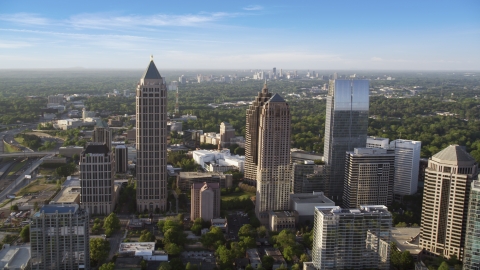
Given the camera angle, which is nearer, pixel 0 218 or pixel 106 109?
pixel 0 218

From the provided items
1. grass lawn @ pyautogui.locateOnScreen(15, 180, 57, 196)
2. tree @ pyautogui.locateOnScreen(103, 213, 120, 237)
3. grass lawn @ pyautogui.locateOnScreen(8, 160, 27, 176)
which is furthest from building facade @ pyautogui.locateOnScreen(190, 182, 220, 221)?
grass lawn @ pyautogui.locateOnScreen(8, 160, 27, 176)

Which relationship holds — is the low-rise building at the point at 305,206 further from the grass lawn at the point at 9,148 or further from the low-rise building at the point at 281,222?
the grass lawn at the point at 9,148

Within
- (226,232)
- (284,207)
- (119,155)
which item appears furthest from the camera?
(119,155)

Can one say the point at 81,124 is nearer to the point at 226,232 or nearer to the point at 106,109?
the point at 106,109

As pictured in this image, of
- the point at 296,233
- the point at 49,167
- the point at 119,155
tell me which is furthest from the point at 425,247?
the point at 49,167

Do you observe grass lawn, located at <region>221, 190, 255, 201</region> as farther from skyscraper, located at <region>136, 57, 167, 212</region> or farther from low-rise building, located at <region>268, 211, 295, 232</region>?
low-rise building, located at <region>268, 211, 295, 232</region>

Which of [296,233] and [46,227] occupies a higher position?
[46,227]

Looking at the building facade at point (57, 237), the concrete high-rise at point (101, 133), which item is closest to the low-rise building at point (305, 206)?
the building facade at point (57, 237)

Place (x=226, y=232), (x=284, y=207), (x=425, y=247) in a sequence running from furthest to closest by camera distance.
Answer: (x=284, y=207) < (x=226, y=232) < (x=425, y=247)
